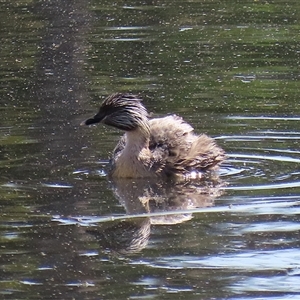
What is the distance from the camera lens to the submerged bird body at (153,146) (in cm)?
992

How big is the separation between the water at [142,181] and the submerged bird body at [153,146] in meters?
0.17

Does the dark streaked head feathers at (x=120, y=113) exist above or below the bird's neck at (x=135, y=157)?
above

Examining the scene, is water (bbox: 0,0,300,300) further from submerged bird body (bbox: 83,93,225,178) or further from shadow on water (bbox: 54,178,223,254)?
submerged bird body (bbox: 83,93,225,178)

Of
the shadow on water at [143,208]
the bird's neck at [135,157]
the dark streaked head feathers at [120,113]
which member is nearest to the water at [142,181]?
the shadow on water at [143,208]

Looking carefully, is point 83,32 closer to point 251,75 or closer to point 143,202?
point 251,75

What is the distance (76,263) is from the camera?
7391mm

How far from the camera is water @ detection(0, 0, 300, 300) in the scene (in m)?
7.21

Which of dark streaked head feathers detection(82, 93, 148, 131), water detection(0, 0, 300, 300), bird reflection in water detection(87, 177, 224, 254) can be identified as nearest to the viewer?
water detection(0, 0, 300, 300)

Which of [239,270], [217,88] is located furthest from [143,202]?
[217,88]

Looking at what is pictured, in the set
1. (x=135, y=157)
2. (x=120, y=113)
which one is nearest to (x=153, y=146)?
(x=135, y=157)

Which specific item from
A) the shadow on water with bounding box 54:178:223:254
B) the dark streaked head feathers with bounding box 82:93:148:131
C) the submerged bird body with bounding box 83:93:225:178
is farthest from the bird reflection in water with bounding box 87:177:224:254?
the dark streaked head feathers with bounding box 82:93:148:131

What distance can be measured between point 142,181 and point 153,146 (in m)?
0.44

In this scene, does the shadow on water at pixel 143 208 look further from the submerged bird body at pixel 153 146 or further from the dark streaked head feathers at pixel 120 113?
the dark streaked head feathers at pixel 120 113

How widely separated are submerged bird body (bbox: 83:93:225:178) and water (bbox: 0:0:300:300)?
17cm
